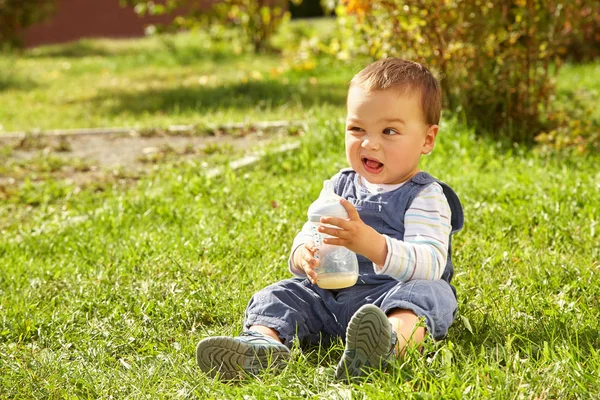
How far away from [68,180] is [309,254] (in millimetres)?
3532

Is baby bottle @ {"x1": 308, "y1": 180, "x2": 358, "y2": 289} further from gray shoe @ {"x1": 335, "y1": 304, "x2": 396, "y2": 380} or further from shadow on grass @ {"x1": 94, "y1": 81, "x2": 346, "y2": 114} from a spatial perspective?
shadow on grass @ {"x1": 94, "y1": 81, "x2": 346, "y2": 114}

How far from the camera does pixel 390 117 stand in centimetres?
282

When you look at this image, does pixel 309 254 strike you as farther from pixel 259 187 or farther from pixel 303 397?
pixel 259 187

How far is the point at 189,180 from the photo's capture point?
5.23 meters

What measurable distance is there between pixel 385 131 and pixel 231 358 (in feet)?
3.14

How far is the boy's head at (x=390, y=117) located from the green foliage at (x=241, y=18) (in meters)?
8.76

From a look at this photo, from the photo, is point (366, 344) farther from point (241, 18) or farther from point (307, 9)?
point (307, 9)

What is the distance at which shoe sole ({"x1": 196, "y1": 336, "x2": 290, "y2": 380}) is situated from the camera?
258 centimetres

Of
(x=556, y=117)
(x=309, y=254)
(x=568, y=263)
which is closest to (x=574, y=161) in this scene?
(x=556, y=117)

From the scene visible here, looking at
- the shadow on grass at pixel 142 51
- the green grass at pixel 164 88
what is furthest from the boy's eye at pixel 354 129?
the shadow on grass at pixel 142 51

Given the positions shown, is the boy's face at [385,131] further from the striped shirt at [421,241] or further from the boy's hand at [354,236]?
the boy's hand at [354,236]

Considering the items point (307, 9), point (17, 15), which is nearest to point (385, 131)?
point (17, 15)

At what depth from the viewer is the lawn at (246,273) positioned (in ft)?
8.28

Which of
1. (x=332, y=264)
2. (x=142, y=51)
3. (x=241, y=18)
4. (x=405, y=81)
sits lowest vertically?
(x=142, y=51)
